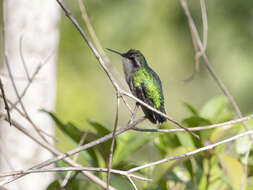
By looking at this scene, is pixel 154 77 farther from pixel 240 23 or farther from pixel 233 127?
pixel 240 23

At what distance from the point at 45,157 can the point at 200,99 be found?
10215 mm

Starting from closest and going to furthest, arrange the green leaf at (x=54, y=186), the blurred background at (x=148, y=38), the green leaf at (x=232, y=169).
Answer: the green leaf at (x=232, y=169) → the green leaf at (x=54, y=186) → the blurred background at (x=148, y=38)

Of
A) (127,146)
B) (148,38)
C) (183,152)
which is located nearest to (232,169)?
(183,152)

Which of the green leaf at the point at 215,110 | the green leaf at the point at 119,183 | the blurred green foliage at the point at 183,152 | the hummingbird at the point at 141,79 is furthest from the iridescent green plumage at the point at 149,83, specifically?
the green leaf at the point at 119,183

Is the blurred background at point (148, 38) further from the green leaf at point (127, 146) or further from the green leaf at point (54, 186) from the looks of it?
the green leaf at point (54, 186)

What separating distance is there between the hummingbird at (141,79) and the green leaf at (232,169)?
1.20ft

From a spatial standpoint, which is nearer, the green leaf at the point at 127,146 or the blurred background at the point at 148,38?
the green leaf at the point at 127,146

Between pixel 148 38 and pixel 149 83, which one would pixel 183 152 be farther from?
pixel 148 38

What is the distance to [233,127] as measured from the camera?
232 centimetres

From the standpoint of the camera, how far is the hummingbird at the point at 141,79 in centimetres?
226

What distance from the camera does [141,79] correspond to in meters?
2.30

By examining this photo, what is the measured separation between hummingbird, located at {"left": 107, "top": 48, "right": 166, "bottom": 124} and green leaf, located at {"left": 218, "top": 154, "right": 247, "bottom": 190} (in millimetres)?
367

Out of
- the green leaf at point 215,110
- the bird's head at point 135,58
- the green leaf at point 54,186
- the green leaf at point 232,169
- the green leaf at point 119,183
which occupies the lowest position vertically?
the green leaf at point 54,186

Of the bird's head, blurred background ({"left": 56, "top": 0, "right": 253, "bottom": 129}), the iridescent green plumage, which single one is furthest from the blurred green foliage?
blurred background ({"left": 56, "top": 0, "right": 253, "bottom": 129})
